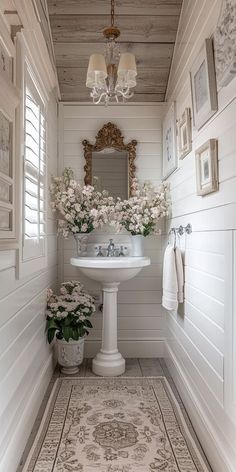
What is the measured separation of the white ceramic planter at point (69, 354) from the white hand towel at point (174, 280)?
824mm

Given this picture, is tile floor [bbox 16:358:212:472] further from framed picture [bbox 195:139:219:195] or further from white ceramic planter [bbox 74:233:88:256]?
framed picture [bbox 195:139:219:195]

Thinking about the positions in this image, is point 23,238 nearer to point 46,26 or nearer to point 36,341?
point 36,341

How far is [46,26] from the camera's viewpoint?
2.56 meters

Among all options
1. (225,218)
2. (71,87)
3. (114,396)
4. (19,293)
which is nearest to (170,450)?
(114,396)

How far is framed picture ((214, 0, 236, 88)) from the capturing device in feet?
4.20

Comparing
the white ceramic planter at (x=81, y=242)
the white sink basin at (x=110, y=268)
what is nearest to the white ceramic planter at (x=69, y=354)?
the white sink basin at (x=110, y=268)

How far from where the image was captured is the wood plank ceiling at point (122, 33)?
258 centimetres

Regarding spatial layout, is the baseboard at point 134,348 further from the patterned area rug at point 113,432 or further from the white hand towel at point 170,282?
the white hand towel at point 170,282

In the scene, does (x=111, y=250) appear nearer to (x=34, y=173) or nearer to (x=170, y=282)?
(x=170, y=282)

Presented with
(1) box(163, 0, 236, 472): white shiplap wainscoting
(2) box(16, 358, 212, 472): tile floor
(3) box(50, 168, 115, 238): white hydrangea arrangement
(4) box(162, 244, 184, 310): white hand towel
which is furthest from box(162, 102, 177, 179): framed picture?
(2) box(16, 358, 212, 472): tile floor

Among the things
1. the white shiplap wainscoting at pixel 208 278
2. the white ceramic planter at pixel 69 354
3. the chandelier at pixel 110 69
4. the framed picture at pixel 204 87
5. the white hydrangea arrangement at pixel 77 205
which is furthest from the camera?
the white hydrangea arrangement at pixel 77 205

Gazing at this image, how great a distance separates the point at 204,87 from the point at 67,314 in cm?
177

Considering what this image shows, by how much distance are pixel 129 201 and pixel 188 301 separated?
1.06 m

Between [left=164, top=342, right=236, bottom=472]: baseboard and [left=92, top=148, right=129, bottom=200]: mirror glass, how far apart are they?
57.1 inches
